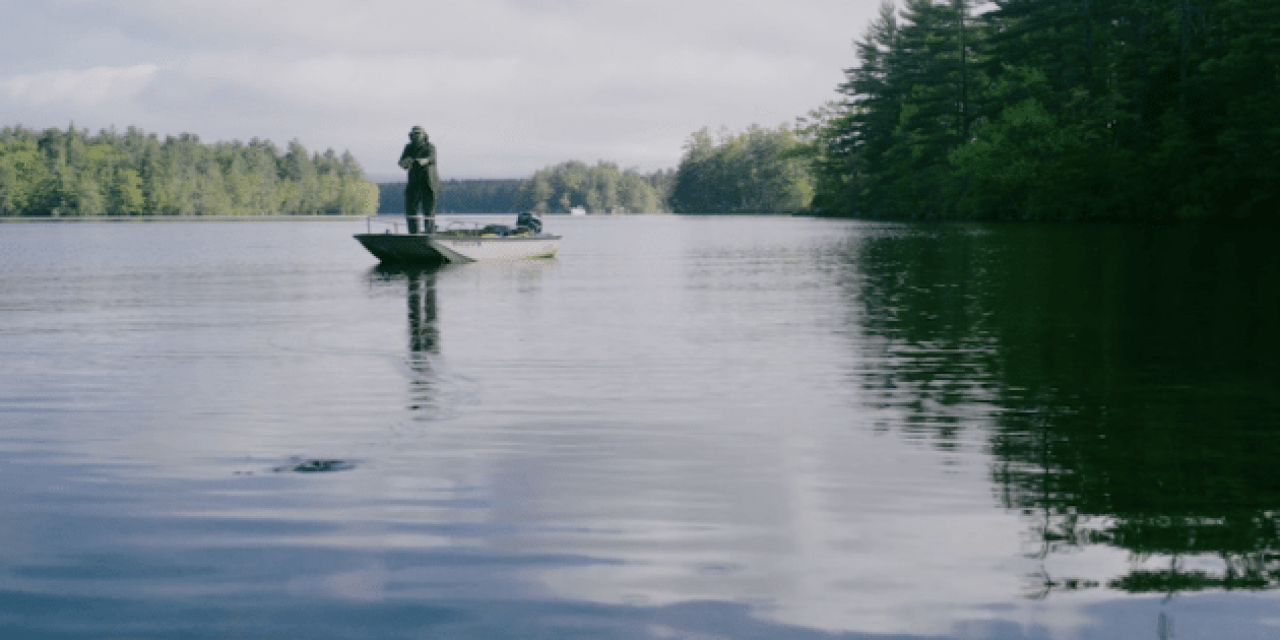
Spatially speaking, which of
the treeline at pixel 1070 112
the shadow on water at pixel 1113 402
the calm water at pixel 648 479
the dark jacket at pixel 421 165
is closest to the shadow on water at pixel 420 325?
the calm water at pixel 648 479

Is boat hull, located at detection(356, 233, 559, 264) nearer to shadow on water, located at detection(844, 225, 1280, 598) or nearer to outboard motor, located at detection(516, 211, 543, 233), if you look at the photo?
outboard motor, located at detection(516, 211, 543, 233)

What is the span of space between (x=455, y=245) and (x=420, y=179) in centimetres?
279

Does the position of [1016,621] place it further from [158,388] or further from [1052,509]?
[158,388]

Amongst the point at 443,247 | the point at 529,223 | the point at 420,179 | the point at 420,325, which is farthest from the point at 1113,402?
the point at 529,223

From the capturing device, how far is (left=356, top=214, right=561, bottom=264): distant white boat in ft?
139

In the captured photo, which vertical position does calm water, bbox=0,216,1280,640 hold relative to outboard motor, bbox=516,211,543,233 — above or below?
below

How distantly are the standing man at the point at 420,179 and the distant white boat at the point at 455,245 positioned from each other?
2.03 ft

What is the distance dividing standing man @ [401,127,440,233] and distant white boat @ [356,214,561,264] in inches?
24.4

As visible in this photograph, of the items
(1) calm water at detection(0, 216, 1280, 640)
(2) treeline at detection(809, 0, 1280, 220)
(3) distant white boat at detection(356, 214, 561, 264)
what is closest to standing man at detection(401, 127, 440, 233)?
(3) distant white boat at detection(356, 214, 561, 264)

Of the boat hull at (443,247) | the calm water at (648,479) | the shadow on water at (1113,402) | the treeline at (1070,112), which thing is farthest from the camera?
the treeline at (1070,112)

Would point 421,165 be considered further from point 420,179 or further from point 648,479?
point 648,479

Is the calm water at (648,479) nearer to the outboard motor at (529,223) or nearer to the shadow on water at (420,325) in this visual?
the shadow on water at (420,325)

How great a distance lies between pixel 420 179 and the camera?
4134cm

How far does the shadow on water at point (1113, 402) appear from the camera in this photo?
6.84m
